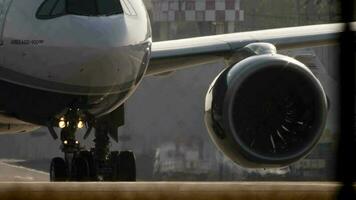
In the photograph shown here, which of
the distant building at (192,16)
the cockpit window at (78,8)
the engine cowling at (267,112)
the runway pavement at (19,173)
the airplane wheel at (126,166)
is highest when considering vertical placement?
the distant building at (192,16)

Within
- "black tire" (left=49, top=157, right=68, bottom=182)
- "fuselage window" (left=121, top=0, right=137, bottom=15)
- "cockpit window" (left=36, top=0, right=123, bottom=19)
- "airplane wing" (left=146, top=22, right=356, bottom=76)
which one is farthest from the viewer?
"airplane wing" (left=146, top=22, right=356, bottom=76)

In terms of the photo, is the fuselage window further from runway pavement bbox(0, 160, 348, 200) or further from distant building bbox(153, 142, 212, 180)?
runway pavement bbox(0, 160, 348, 200)

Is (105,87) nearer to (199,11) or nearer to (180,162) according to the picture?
(180,162)

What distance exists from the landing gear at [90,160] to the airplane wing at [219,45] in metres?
1.05

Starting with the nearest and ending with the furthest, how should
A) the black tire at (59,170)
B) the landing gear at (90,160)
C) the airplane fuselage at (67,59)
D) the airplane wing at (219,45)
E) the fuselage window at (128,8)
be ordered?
1. the airplane fuselage at (67,59)
2. the fuselage window at (128,8)
3. the landing gear at (90,160)
4. the black tire at (59,170)
5. the airplane wing at (219,45)

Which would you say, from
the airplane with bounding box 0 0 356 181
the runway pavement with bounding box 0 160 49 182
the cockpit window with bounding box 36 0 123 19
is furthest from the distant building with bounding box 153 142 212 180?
the cockpit window with bounding box 36 0 123 19

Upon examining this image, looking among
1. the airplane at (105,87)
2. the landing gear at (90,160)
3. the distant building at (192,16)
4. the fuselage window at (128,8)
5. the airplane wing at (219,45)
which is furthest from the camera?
the distant building at (192,16)

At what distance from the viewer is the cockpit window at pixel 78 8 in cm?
1138

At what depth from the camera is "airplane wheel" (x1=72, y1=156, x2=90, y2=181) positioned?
11.9 metres

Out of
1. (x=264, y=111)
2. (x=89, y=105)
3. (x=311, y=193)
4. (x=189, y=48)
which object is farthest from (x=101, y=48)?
(x=311, y=193)

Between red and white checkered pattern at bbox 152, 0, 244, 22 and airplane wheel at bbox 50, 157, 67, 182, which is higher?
red and white checkered pattern at bbox 152, 0, 244, 22

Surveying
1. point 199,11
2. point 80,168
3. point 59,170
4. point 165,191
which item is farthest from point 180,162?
point 165,191

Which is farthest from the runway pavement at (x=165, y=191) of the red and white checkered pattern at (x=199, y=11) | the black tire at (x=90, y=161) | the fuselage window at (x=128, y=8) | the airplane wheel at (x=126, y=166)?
the red and white checkered pattern at (x=199, y=11)

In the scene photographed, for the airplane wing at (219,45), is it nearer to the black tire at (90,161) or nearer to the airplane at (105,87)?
the airplane at (105,87)
